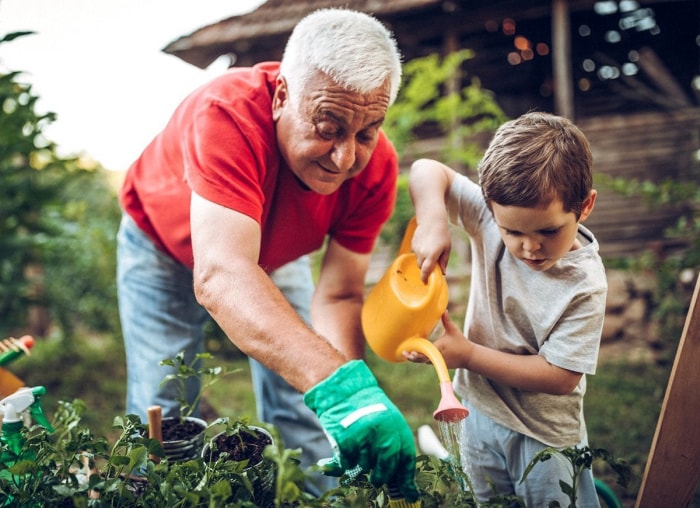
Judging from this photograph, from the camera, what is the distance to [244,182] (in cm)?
144

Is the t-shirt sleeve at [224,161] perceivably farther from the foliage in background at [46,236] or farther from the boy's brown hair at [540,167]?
the foliage in background at [46,236]

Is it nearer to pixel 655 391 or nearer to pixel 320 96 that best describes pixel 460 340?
pixel 320 96

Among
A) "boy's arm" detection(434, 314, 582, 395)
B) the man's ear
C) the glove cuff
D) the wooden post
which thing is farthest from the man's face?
the wooden post

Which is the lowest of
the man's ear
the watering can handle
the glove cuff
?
the watering can handle

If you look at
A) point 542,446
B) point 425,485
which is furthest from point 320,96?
point 542,446

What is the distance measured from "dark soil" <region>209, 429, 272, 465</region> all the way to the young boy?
0.37 m

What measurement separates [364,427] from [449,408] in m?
0.18

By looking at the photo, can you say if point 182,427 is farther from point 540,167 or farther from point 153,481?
point 540,167

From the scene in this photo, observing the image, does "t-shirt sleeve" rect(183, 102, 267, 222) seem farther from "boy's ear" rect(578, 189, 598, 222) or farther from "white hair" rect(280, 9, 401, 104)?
"boy's ear" rect(578, 189, 598, 222)

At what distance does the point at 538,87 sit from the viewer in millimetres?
7254

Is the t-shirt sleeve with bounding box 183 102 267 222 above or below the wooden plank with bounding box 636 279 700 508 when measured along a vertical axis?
above

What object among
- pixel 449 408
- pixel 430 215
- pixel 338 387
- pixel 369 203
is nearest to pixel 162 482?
pixel 338 387

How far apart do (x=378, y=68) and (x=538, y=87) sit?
6434 millimetres

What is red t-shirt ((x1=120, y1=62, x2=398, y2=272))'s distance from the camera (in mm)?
1440
